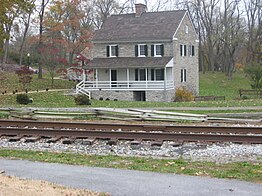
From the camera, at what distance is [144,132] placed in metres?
14.4

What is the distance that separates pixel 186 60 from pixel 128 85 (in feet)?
30.4

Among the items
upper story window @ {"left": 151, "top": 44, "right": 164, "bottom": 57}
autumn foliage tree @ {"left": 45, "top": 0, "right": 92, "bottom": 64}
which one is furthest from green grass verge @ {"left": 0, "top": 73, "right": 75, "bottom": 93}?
upper story window @ {"left": 151, "top": 44, "right": 164, "bottom": 57}

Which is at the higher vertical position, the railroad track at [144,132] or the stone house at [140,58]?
the stone house at [140,58]

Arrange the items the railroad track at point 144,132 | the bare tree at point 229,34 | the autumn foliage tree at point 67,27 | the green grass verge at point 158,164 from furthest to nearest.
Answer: the bare tree at point 229,34 < the autumn foliage tree at point 67,27 < the railroad track at point 144,132 < the green grass verge at point 158,164

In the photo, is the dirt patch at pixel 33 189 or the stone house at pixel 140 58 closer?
the dirt patch at pixel 33 189

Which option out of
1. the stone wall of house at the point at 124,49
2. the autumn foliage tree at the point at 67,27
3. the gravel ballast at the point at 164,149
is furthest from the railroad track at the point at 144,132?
the autumn foliage tree at the point at 67,27

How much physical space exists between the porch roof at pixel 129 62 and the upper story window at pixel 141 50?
57 centimetres

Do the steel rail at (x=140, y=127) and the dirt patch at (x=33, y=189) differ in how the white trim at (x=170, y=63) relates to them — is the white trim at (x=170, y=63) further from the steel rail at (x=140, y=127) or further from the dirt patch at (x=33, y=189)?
the dirt patch at (x=33, y=189)

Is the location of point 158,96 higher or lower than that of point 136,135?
higher

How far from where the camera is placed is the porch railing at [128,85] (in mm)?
43750

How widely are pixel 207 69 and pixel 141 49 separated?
3566cm

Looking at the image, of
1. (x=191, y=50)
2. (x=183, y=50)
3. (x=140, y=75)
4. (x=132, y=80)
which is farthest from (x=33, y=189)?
(x=191, y=50)

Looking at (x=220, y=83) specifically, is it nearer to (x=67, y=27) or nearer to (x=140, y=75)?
(x=140, y=75)

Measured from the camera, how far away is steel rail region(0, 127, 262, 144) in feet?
44.3
